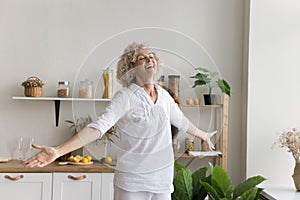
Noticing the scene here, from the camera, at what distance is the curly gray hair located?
1.94 metres

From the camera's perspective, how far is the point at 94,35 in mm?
3748

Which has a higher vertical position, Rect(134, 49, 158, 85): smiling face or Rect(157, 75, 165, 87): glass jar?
Rect(134, 49, 158, 85): smiling face

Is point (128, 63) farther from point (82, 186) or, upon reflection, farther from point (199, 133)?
point (82, 186)

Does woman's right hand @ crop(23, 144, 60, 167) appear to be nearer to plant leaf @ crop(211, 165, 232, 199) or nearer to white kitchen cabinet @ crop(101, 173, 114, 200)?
plant leaf @ crop(211, 165, 232, 199)

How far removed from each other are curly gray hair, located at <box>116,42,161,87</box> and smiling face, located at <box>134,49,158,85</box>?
2cm

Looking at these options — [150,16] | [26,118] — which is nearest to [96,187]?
[26,118]

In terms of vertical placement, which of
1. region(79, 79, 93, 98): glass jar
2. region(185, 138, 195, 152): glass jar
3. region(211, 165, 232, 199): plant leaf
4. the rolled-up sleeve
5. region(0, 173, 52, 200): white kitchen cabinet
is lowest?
region(0, 173, 52, 200): white kitchen cabinet

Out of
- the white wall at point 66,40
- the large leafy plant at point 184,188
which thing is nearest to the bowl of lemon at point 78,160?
the white wall at point 66,40

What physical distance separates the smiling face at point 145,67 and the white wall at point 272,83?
176cm

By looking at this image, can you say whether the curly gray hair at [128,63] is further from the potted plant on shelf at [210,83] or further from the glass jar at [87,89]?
the potted plant on shelf at [210,83]

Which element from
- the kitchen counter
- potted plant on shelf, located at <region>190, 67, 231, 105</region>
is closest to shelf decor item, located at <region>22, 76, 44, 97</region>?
the kitchen counter

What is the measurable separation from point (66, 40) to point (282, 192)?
1.92 m

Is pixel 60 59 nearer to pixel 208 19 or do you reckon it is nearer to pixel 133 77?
pixel 208 19

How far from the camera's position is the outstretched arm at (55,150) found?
5.73 ft
